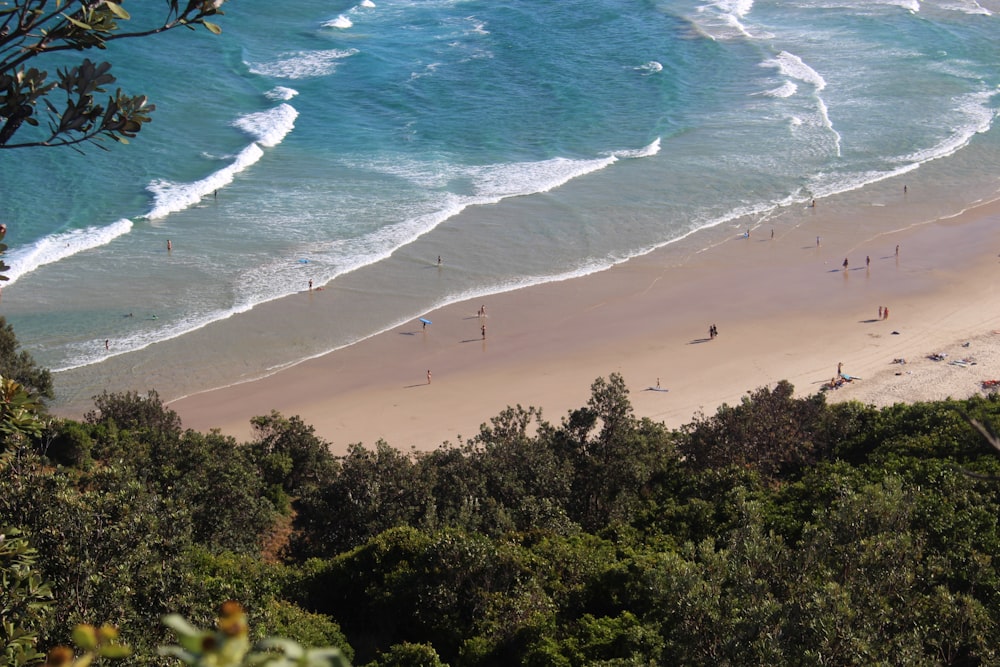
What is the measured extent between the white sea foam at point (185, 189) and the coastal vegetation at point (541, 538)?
63.1 feet

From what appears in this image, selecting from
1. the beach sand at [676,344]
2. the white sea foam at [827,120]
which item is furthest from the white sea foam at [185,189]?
the white sea foam at [827,120]

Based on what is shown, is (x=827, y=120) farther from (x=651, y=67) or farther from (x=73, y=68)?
(x=73, y=68)

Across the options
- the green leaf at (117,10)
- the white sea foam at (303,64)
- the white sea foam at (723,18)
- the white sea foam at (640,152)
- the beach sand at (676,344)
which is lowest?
the beach sand at (676,344)

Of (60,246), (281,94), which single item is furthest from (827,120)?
(60,246)

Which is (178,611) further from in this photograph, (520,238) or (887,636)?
(520,238)

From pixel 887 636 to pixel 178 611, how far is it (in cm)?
841

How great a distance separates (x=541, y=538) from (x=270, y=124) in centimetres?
4128

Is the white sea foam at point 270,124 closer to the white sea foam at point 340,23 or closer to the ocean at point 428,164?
the ocean at point 428,164

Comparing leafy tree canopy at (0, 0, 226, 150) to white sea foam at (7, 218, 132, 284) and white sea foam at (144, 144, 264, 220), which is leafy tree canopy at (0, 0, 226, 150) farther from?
white sea foam at (144, 144, 264, 220)

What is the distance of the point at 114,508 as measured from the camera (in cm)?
1190

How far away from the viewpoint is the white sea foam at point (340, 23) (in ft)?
239

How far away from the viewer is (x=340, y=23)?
73562mm

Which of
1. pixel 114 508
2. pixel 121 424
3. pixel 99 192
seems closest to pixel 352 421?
pixel 121 424

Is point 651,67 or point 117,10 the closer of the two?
point 117,10
